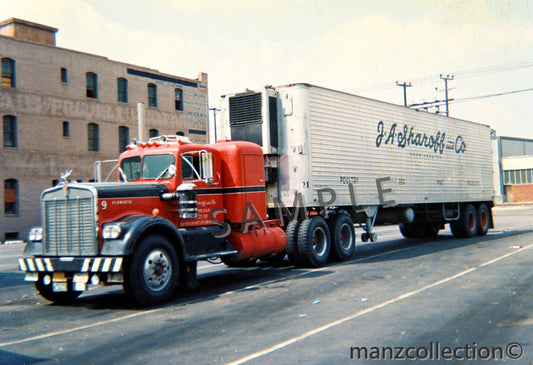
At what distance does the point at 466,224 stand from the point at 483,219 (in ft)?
6.52

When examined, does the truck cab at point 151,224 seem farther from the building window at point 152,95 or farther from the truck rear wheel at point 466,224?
the building window at point 152,95

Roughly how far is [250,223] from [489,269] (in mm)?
5495

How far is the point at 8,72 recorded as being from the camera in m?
31.1

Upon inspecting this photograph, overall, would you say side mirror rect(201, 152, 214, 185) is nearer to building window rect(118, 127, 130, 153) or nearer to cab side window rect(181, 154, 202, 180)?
cab side window rect(181, 154, 202, 180)

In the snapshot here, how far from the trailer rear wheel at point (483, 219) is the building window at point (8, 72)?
2712cm

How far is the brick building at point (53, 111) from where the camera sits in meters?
31.0

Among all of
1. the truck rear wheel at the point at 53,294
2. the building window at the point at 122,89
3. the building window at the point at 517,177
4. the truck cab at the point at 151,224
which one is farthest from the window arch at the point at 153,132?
the building window at the point at 517,177

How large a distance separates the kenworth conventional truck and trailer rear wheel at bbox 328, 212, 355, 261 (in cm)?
Result: 3

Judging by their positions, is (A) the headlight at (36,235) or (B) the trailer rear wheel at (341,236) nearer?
(A) the headlight at (36,235)

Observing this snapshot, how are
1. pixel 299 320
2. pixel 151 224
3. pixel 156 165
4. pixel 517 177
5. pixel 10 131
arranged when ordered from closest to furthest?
pixel 299 320, pixel 151 224, pixel 156 165, pixel 10 131, pixel 517 177

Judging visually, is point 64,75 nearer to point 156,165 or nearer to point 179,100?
point 179,100

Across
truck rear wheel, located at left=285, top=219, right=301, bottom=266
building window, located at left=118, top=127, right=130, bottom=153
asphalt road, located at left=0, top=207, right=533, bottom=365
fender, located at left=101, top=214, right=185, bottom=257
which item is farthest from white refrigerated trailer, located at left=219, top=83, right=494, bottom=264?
building window, located at left=118, top=127, right=130, bottom=153

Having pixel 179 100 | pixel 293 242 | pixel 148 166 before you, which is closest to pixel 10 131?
pixel 179 100

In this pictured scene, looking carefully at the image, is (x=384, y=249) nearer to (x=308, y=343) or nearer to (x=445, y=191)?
(x=445, y=191)
